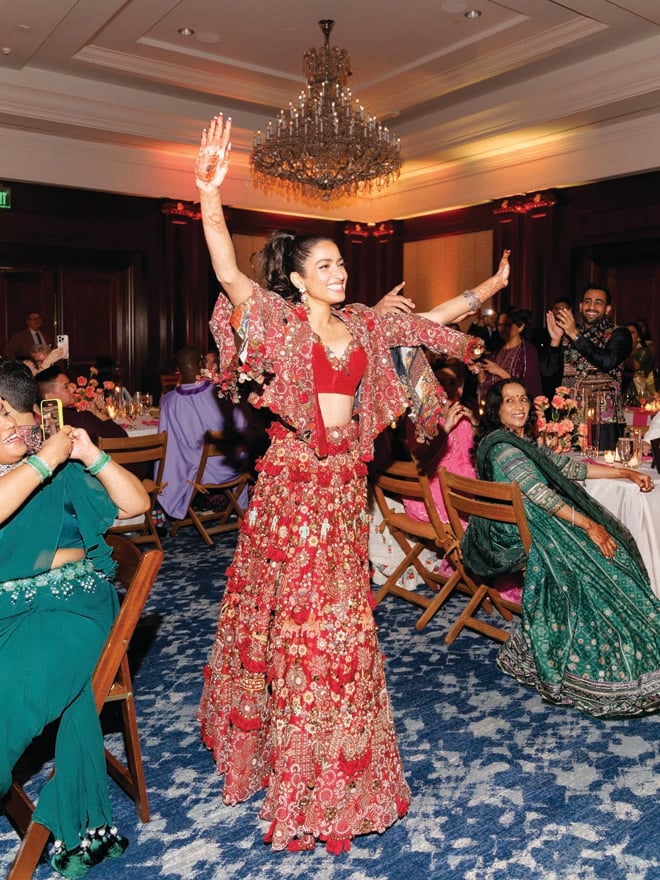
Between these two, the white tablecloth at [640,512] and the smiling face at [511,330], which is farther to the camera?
the smiling face at [511,330]

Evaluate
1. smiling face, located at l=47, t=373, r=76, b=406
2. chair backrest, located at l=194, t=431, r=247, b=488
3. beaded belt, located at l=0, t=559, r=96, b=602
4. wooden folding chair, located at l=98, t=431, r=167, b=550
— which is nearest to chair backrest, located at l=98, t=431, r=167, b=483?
wooden folding chair, located at l=98, t=431, r=167, b=550

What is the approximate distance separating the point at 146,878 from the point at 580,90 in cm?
765

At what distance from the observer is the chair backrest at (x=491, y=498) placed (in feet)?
11.2

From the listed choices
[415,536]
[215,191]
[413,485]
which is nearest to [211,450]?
[415,536]

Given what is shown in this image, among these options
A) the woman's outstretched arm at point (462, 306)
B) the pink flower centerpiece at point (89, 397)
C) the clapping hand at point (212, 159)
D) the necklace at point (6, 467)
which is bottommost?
the necklace at point (6, 467)

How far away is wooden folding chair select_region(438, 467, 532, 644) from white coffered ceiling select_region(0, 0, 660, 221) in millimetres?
4556

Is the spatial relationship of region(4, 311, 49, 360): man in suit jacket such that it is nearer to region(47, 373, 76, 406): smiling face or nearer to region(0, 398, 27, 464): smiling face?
region(47, 373, 76, 406): smiling face

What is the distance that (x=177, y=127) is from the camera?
905 centimetres

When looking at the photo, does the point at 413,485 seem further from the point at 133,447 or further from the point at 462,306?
the point at 133,447

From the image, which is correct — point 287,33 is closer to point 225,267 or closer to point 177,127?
point 177,127

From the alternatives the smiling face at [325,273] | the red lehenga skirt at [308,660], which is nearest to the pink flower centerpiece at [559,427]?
the red lehenga skirt at [308,660]

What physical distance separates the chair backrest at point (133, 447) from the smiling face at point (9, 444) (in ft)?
8.64

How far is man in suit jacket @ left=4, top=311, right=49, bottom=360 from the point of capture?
9.25m

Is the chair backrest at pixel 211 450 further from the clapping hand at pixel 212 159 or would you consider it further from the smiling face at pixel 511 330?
the clapping hand at pixel 212 159
